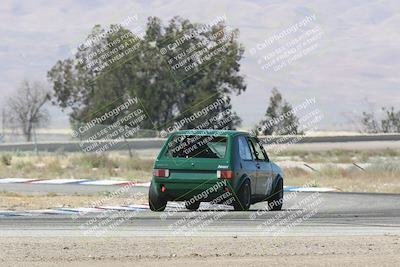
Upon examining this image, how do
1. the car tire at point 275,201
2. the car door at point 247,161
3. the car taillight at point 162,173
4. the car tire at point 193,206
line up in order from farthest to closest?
the car tire at point 275,201, the car tire at point 193,206, the car door at point 247,161, the car taillight at point 162,173

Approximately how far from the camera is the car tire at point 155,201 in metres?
19.3

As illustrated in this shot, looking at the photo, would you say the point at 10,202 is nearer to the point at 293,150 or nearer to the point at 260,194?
the point at 260,194

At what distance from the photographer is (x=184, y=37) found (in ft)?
242

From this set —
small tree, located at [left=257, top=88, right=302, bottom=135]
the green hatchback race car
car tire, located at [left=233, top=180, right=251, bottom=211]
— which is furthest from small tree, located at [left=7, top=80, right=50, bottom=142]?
car tire, located at [left=233, top=180, right=251, bottom=211]

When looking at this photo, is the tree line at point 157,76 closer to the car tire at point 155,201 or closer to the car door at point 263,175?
the car door at point 263,175

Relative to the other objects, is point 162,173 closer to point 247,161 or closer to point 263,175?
point 247,161

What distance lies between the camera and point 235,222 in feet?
56.9

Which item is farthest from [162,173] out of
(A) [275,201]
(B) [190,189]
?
(A) [275,201]

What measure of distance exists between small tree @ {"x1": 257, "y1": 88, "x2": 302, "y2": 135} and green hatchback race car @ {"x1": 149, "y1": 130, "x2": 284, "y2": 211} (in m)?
50.5

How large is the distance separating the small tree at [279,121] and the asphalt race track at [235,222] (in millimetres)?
49728

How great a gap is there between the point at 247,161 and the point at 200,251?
6.76 metres

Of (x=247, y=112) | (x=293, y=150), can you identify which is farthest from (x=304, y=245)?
(x=247, y=112)

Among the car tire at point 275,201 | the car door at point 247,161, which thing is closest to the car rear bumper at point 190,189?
the car door at point 247,161

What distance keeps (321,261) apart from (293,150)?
5104 cm
